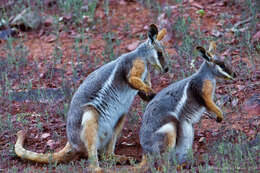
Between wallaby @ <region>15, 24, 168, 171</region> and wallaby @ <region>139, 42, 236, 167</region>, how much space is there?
50cm

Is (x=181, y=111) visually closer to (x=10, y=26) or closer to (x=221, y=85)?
(x=221, y=85)

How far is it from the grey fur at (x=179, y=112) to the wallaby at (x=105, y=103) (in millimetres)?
470

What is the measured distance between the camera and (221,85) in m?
9.30

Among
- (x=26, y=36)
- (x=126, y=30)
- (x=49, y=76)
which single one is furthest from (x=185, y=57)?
(x=26, y=36)

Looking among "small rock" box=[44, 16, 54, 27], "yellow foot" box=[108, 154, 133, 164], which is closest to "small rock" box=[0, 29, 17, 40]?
"small rock" box=[44, 16, 54, 27]

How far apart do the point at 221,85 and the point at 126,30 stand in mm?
3547

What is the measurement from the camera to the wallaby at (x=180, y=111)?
674 centimetres

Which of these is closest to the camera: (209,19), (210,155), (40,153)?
(210,155)

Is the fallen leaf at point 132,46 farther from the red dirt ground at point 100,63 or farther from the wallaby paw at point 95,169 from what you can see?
the wallaby paw at point 95,169

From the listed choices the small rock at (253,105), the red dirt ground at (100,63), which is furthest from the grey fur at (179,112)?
the small rock at (253,105)

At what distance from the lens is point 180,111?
274 inches

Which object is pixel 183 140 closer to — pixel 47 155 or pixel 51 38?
pixel 47 155

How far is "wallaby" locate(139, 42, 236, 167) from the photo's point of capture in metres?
6.74

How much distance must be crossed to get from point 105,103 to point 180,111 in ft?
4.00
